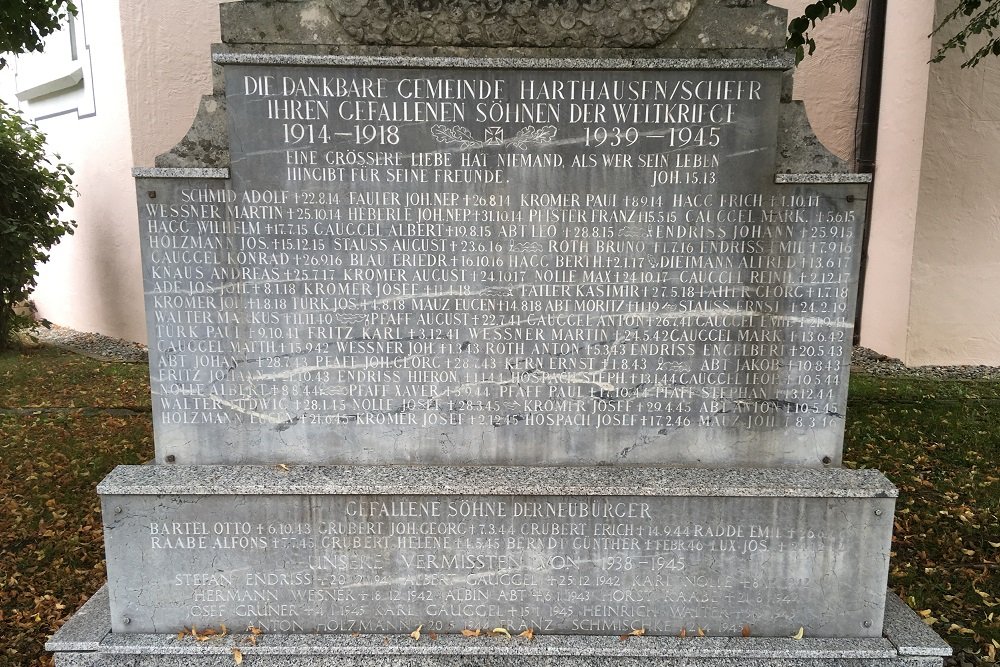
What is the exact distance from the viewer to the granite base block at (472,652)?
9.73ft

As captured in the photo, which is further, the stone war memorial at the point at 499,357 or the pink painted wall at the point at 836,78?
the pink painted wall at the point at 836,78

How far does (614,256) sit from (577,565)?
4.95ft

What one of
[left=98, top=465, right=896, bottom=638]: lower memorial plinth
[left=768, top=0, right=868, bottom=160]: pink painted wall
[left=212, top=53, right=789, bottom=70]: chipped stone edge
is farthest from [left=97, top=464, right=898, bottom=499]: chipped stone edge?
[left=768, top=0, right=868, bottom=160]: pink painted wall

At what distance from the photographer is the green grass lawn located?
379 centimetres

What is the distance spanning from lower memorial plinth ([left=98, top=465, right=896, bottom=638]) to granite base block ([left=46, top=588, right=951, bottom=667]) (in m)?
0.08

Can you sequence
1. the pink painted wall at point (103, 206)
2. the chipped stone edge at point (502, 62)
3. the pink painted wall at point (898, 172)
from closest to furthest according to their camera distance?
the chipped stone edge at point (502, 62) → the pink painted wall at point (898, 172) → the pink painted wall at point (103, 206)

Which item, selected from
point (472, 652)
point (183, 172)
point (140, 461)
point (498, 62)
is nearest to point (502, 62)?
point (498, 62)

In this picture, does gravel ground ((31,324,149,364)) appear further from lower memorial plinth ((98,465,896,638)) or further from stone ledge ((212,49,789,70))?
stone ledge ((212,49,789,70))

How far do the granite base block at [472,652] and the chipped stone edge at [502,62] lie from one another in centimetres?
269

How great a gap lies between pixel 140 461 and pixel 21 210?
20.2 feet

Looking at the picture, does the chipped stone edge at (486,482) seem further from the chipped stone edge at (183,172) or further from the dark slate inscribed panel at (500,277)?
the chipped stone edge at (183,172)

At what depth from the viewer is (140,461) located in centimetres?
568

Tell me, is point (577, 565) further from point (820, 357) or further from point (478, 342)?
point (820, 357)

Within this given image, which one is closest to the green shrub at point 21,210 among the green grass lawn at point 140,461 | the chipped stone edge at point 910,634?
the green grass lawn at point 140,461
